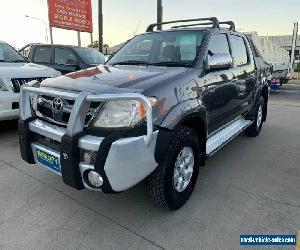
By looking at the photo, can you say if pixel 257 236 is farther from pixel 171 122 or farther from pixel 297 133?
pixel 297 133

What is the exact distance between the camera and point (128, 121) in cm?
243

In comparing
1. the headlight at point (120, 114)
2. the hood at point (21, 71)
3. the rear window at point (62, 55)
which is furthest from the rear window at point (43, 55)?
the headlight at point (120, 114)

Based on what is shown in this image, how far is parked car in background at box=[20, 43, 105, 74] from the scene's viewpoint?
8.37 metres

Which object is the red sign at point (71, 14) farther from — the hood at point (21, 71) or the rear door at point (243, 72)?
the rear door at point (243, 72)

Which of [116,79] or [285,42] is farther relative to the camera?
[285,42]

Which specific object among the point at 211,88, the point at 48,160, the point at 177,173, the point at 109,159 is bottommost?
the point at 177,173

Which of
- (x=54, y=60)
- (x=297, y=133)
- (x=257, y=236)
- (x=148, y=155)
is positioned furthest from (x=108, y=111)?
(x=54, y=60)

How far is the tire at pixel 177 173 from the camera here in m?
2.70

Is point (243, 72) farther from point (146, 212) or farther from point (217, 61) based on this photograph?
point (146, 212)

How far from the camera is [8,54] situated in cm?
614

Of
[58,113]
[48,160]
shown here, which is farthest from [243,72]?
[48,160]

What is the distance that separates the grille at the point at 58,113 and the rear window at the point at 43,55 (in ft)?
20.1

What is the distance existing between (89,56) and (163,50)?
5537 mm

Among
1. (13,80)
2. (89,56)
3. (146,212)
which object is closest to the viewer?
(146,212)
